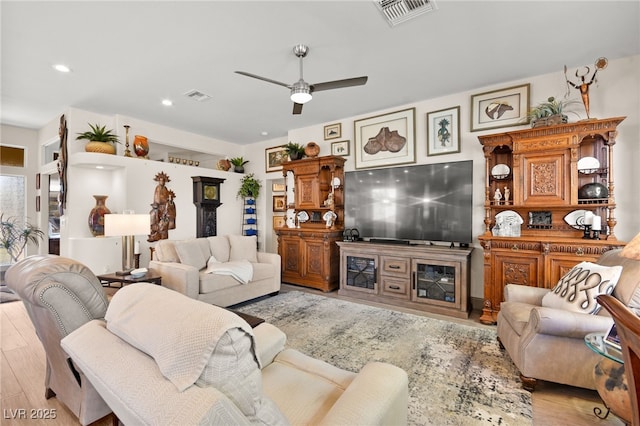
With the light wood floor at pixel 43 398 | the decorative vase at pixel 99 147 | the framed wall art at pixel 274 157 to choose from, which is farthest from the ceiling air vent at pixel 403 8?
the decorative vase at pixel 99 147

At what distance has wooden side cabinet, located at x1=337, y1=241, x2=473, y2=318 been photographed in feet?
11.6

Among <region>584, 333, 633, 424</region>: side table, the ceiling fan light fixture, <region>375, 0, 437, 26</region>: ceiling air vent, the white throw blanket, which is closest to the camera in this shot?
<region>584, 333, 633, 424</region>: side table

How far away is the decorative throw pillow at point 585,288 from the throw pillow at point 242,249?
3.62 m

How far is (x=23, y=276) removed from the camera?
1404 mm

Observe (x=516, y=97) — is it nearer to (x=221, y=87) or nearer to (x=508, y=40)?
(x=508, y=40)

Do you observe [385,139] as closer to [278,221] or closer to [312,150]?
[312,150]

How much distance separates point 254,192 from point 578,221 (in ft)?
17.8

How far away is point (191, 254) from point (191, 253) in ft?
0.05

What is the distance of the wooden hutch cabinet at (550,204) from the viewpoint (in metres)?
2.89

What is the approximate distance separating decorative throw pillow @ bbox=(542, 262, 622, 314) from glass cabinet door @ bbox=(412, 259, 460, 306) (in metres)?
1.33

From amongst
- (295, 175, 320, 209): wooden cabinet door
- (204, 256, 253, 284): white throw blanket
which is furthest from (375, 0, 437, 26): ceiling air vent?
(204, 256, 253, 284): white throw blanket

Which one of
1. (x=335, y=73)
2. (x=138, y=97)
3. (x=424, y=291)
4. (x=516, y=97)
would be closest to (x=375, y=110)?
(x=335, y=73)

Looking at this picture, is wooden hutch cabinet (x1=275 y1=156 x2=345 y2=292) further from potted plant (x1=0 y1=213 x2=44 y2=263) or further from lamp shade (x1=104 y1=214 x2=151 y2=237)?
potted plant (x1=0 y1=213 x2=44 y2=263)

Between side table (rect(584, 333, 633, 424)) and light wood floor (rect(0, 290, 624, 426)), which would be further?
light wood floor (rect(0, 290, 624, 426))
